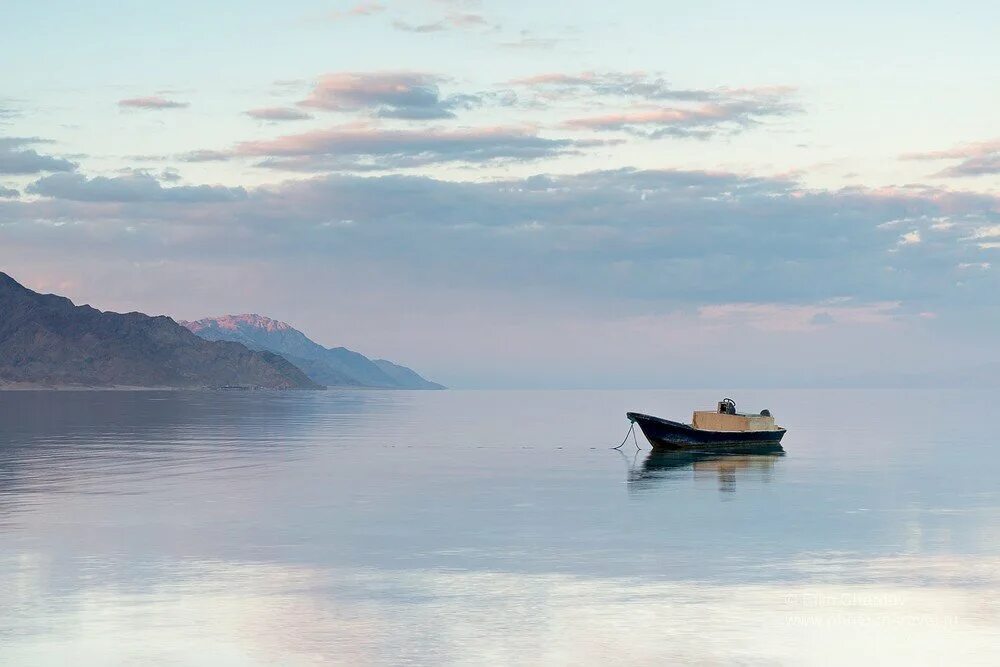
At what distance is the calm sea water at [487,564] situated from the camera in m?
24.9

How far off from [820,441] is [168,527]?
3730 inches

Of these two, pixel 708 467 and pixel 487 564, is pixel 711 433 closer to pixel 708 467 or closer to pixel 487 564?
pixel 708 467

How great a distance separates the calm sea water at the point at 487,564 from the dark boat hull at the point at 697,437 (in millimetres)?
19972

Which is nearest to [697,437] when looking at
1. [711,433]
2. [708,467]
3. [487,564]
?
[711,433]

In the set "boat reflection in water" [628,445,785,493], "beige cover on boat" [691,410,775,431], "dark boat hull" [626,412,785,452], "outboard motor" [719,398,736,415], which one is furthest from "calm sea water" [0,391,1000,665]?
"outboard motor" [719,398,736,415]

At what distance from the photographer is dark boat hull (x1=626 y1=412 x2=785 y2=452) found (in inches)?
3905

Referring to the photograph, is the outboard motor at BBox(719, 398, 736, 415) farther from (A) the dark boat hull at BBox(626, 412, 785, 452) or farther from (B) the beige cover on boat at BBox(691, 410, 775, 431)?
(A) the dark boat hull at BBox(626, 412, 785, 452)

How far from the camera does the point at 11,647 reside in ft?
79.4

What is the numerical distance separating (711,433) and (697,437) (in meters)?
1.23

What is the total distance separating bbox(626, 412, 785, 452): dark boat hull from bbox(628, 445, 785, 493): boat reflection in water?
0.51m

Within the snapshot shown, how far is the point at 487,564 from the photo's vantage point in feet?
118

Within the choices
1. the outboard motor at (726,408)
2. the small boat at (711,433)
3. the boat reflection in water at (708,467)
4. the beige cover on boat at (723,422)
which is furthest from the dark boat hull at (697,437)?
the outboard motor at (726,408)

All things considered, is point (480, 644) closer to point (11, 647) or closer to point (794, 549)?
point (11, 647)

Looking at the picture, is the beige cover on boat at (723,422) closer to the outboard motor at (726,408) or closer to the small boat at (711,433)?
the small boat at (711,433)
